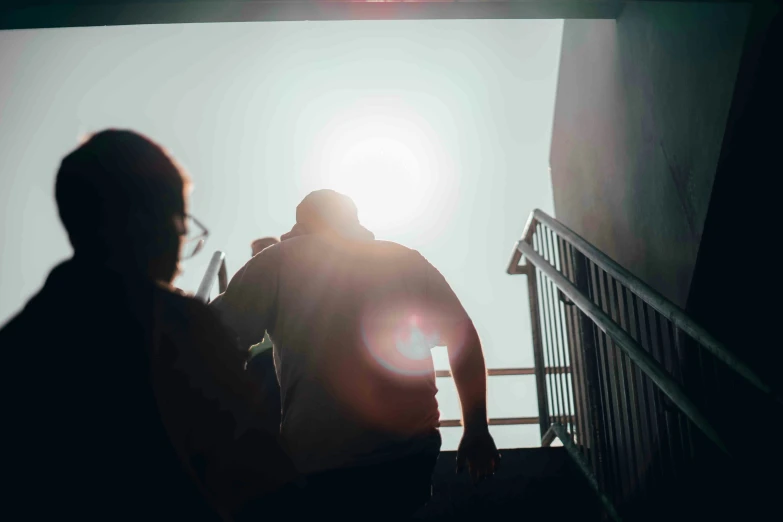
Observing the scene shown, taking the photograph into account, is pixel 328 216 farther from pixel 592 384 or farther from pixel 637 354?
pixel 592 384

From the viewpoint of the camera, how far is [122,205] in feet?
3.36

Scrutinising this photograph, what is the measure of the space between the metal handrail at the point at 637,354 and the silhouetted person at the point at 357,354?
666 mm

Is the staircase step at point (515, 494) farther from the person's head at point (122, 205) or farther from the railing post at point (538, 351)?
the person's head at point (122, 205)

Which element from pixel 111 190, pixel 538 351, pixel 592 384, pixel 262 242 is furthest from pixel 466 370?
pixel 262 242

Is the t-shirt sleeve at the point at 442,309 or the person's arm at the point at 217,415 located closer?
the person's arm at the point at 217,415

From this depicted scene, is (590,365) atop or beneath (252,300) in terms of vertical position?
beneath

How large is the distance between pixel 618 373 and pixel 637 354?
39 centimetres

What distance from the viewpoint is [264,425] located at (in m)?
1.02

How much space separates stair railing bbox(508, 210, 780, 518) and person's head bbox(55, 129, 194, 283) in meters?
1.67

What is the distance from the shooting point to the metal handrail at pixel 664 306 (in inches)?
70.2

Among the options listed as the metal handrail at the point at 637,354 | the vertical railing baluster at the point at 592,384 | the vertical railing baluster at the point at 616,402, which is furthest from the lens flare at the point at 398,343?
the vertical railing baluster at the point at 592,384

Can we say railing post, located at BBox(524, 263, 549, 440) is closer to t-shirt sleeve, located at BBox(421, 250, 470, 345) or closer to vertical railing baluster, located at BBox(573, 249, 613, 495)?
vertical railing baluster, located at BBox(573, 249, 613, 495)

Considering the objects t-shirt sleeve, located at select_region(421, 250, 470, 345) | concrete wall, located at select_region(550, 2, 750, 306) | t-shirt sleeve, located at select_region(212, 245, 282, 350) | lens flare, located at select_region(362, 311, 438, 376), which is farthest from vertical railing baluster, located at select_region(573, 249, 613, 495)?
t-shirt sleeve, located at select_region(212, 245, 282, 350)

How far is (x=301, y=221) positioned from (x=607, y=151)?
2205 mm
